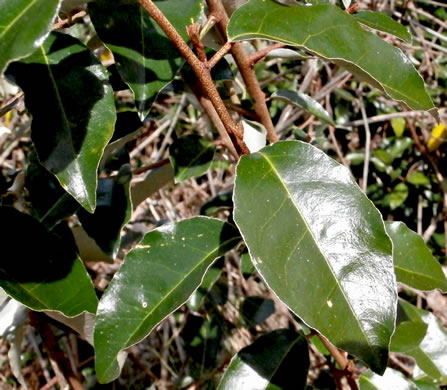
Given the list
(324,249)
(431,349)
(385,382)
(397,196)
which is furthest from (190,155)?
(397,196)

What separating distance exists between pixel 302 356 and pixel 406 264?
22 centimetres

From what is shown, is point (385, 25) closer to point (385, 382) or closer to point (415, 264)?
point (415, 264)

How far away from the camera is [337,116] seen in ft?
8.30

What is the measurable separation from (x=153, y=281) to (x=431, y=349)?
2.26ft

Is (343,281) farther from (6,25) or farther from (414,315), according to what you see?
(414,315)

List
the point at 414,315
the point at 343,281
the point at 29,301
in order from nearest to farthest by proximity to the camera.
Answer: the point at 343,281 < the point at 29,301 < the point at 414,315

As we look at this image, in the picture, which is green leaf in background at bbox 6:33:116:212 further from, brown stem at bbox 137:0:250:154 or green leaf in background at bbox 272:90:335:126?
green leaf in background at bbox 272:90:335:126

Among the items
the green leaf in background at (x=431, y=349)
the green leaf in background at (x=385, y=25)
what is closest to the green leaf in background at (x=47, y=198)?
the green leaf in background at (x=385, y=25)

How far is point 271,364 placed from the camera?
93 centimetres

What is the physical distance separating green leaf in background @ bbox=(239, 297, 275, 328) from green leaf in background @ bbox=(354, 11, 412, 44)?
37.2 inches

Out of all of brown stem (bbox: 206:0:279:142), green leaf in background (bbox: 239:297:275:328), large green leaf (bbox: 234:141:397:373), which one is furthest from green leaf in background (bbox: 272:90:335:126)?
green leaf in background (bbox: 239:297:275:328)

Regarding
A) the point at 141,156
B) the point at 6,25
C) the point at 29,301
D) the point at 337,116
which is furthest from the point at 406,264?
the point at 141,156

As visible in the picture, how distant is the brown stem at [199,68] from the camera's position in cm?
63

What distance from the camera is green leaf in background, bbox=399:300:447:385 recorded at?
117 centimetres
